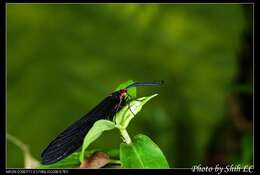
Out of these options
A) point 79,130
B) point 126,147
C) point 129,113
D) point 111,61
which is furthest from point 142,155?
point 111,61

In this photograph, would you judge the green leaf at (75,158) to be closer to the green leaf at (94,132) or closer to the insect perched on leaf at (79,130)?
the insect perched on leaf at (79,130)

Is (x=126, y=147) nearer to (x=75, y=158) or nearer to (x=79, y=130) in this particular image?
(x=75, y=158)

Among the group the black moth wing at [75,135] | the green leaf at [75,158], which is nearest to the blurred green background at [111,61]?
the black moth wing at [75,135]

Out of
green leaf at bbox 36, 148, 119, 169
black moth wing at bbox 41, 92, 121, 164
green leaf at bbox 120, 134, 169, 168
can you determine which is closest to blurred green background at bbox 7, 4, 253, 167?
black moth wing at bbox 41, 92, 121, 164

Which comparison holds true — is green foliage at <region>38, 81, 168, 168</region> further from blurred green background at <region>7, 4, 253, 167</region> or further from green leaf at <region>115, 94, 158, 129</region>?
blurred green background at <region>7, 4, 253, 167</region>

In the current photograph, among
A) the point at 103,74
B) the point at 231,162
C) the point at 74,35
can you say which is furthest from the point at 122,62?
the point at 231,162

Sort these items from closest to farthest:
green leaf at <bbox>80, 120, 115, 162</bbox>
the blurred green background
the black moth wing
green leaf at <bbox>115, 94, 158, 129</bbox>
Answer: green leaf at <bbox>80, 120, 115, 162</bbox>, green leaf at <bbox>115, 94, 158, 129</bbox>, the black moth wing, the blurred green background

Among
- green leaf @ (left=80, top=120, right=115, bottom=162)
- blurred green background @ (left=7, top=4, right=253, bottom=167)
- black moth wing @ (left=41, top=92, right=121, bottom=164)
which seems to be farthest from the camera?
blurred green background @ (left=7, top=4, right=253, bottom=167)
